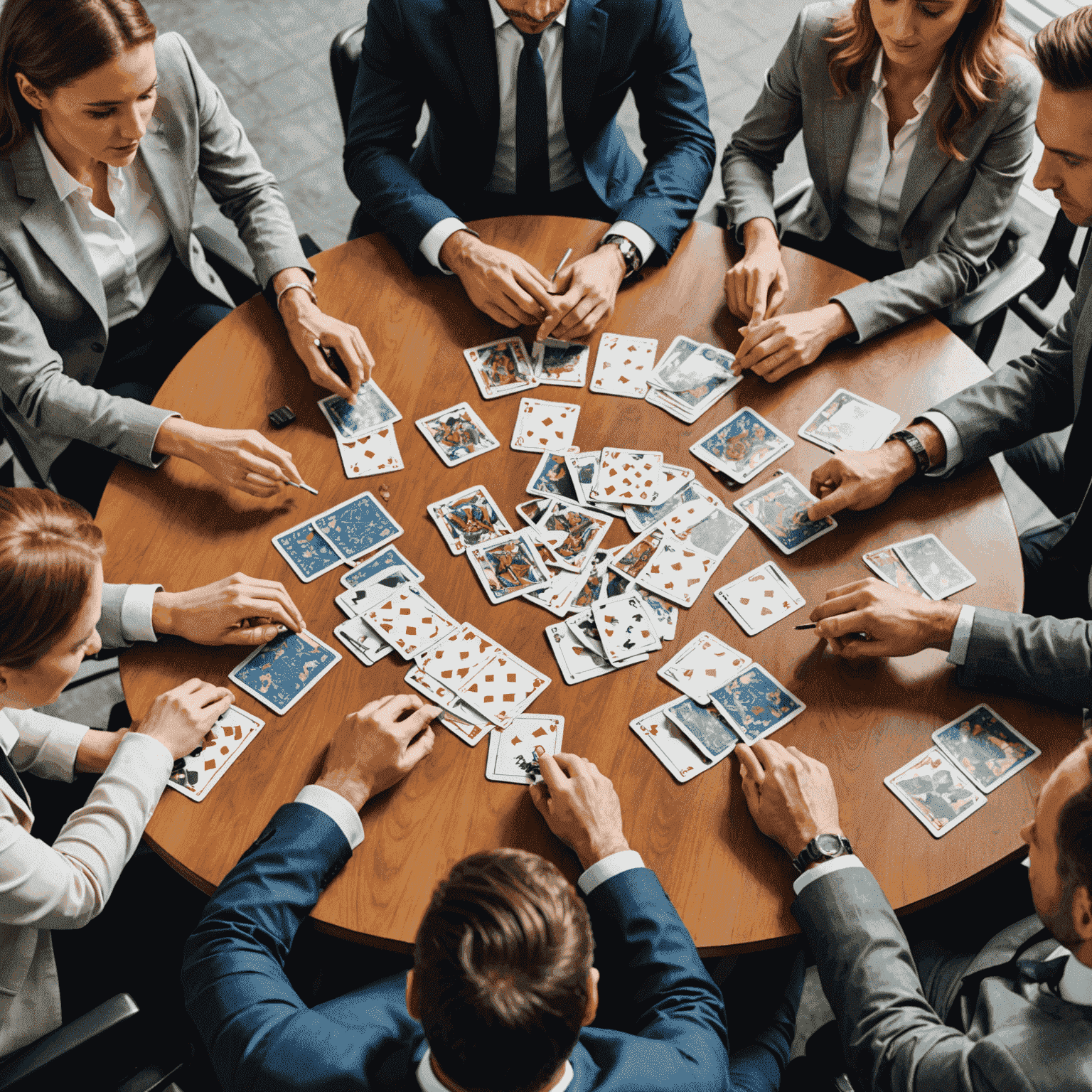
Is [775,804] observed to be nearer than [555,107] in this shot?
Yes

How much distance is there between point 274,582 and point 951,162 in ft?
6.80

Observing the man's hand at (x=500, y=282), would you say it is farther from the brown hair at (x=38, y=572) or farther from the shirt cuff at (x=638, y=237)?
the brown hair at (x=38, y=572)

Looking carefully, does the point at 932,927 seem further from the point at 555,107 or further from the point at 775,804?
the point at 555,107

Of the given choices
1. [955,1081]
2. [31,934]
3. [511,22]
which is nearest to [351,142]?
[511,22]

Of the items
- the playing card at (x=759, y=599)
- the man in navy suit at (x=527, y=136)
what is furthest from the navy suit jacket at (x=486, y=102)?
the playing card at (x=759, y=599)

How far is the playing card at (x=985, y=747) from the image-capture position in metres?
1.81

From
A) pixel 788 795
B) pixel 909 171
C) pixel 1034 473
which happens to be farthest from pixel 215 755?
pixel 909 171

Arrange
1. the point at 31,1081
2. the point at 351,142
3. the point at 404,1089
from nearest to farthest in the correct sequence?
the point at 404,1089 → the point at 31,1081 → the point at 351,142

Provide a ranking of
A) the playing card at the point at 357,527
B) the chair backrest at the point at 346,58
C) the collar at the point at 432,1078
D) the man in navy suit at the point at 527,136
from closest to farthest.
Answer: the collar at the point at 432,1078
the playing card at the point at 357,527
the man in navy suit at the point at 527,136
the chair backrest at the point at 346,58

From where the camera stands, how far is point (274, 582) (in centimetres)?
199

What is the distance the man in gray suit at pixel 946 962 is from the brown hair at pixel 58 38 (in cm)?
203

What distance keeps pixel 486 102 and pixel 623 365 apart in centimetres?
99

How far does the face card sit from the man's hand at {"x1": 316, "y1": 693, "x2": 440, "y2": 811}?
937mm

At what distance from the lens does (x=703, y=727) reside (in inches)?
73.3
